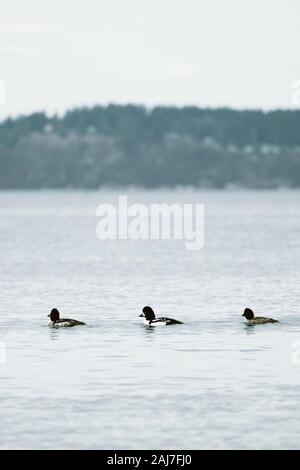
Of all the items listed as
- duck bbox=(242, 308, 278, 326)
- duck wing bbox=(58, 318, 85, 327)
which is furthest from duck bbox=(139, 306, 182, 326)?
duck bbox=(242, 308, 278, 326)

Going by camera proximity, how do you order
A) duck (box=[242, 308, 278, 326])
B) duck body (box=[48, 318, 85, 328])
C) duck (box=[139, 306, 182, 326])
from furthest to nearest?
duck (box=[242, 308, 278, 326]), duck (box=[139, 306, 182, 326]), duck body (box=[48, 318, 85, 328])

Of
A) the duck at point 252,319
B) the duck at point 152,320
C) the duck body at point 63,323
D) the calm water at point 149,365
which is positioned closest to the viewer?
the calm water at point 149,365

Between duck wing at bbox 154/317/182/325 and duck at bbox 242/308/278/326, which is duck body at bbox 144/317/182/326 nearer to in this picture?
duck wing at bbox 154/317/182/325

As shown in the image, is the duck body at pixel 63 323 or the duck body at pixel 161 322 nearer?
the duck body at pixel 63 323

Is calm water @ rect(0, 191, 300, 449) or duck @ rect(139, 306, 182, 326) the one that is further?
duck @ rect(139, 306, 182, 326)

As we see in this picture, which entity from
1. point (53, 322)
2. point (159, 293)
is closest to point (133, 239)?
point (159, 293)

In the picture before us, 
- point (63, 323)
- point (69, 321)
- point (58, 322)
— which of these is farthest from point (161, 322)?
point (58, 322)

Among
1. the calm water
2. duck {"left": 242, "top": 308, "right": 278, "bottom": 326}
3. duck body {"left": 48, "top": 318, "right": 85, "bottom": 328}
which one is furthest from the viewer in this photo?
duck {"left": 242, "top": 308, "right": 278, "bottom": 326}

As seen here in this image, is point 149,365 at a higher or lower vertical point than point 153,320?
lower

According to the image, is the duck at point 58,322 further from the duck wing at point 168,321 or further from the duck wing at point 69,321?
the duck wing at point 168,321

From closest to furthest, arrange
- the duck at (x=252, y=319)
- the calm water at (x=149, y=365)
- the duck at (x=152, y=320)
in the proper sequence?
1. the calm water at (x=149, y=365)
2. the duck at (x=152, y=320)
3. the duck at (x=252, y=319)

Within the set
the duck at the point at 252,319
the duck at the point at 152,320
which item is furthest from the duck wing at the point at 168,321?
the duck at the point at 252,319

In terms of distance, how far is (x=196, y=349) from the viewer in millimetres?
30125

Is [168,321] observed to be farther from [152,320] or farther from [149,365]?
[149,365]
